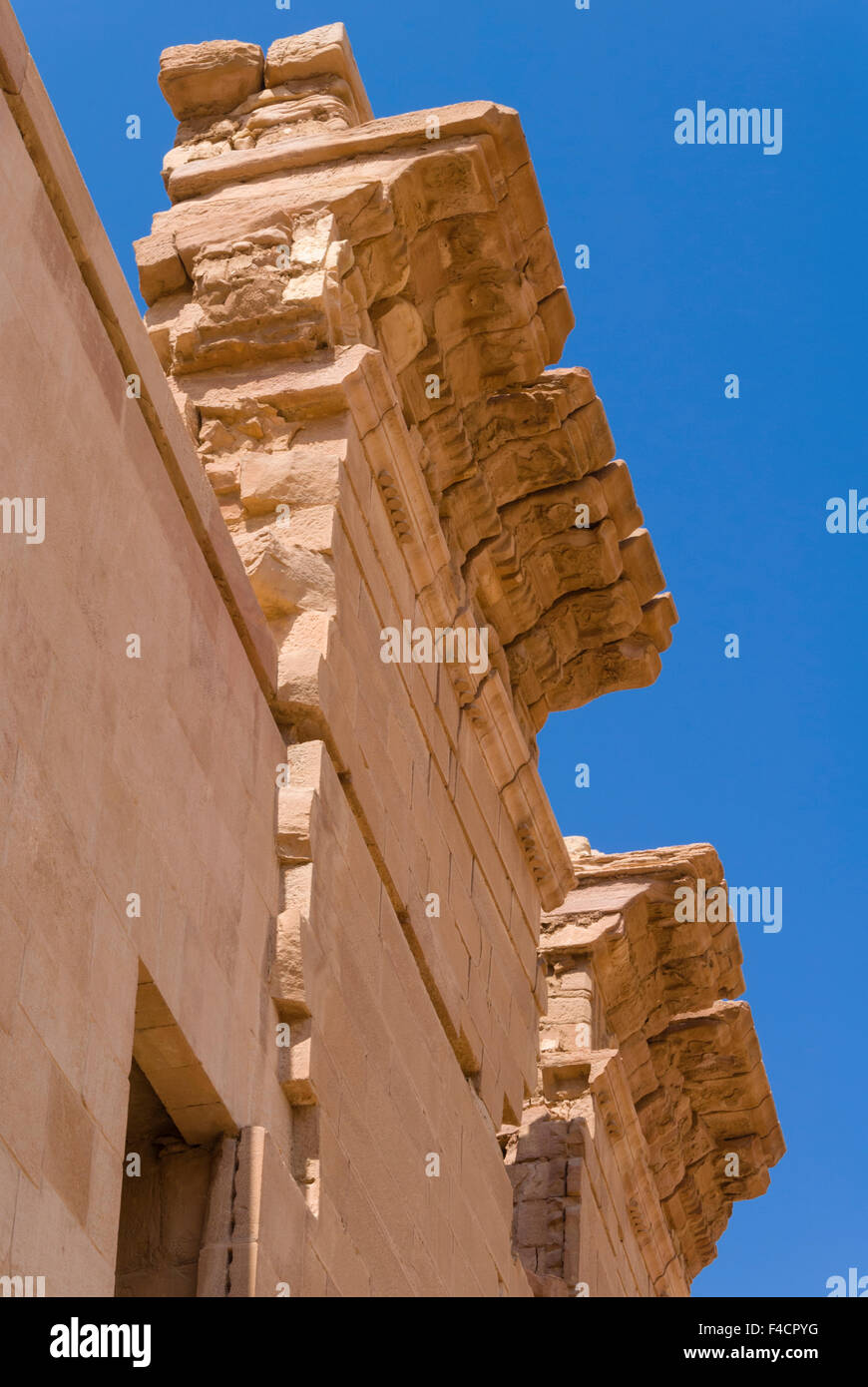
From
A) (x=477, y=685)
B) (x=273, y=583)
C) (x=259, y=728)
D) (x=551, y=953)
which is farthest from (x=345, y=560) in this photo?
(x=551, y=953)

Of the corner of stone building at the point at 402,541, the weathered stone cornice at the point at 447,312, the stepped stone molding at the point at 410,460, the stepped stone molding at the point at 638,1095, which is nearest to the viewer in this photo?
the corner of stone building at the point at 402,541

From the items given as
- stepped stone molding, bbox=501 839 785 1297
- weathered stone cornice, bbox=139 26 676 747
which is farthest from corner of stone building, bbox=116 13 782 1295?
stepped stone molding, bbox=501 839 785 1297

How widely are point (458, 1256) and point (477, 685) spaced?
302 centimetres

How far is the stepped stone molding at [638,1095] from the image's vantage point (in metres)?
13.8

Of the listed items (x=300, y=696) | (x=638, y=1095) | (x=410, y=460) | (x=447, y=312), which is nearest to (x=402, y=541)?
(x=410, y=460)

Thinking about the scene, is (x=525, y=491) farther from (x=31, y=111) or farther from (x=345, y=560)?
(x=31, y=111)

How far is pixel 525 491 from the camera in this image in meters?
11.2

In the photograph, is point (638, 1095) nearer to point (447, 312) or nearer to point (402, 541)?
point (402, 541)

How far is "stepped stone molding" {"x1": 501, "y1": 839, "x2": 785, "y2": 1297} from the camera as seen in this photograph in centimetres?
1379

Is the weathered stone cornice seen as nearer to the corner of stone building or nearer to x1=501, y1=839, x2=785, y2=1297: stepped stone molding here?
the corner of stone building

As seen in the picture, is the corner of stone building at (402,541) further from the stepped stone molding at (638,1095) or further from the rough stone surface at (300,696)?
the stepped stone molding at (638,1095)

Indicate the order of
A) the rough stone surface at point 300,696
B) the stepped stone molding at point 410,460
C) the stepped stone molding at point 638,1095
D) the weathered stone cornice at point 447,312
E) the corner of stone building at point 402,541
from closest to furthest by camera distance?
the rough stone surface at point 300,696, the corner of stone building at point 402,541, the stepped stone molding at point 410,460, the weathered stone cornice at point 447,312, the stepped stone molding at point 638,1095

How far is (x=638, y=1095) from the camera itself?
15.9m

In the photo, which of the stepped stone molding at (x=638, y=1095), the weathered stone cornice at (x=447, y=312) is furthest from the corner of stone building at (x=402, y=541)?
the stepped stone molding at (x=638, y=1095)
